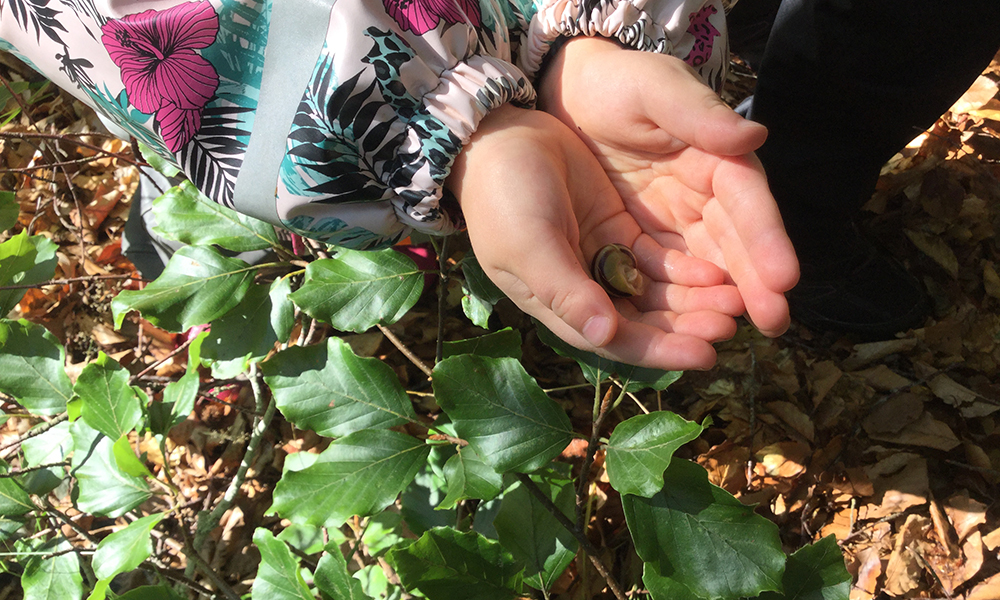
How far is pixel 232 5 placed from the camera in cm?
92

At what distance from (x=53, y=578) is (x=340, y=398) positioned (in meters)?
0.67

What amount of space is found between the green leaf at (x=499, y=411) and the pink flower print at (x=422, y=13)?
0.52 meters

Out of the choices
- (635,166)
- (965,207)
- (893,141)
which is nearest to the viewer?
(635,166)

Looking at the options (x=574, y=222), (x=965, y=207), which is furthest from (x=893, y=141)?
(x=574, y=222)

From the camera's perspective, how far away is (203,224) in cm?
130

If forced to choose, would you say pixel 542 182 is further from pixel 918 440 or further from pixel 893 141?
pixel 918 440

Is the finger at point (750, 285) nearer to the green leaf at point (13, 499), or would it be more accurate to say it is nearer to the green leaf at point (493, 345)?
the green leaf at point (493, 345)

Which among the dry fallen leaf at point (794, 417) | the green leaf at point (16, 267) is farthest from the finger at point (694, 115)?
the green leaf at point (16, 267)

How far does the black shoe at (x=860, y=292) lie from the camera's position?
1672mm

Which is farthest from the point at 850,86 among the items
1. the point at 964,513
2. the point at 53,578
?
the point at 53,578

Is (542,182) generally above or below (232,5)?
below

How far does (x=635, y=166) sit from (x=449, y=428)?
0.63 metres

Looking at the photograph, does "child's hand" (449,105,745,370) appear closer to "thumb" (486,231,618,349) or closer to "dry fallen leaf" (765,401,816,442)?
"thumb" (486,231,618,349)

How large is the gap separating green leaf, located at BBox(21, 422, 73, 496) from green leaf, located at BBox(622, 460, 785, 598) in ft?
3.78
